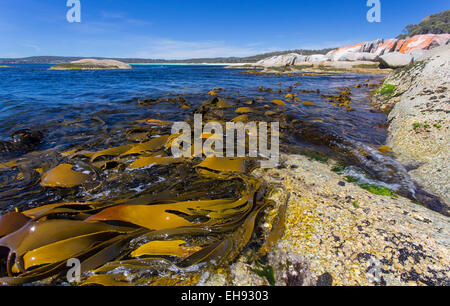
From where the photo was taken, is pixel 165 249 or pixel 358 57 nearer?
pixel 165 249

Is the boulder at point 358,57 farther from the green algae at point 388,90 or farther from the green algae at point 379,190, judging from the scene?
the green algae at point 379,190

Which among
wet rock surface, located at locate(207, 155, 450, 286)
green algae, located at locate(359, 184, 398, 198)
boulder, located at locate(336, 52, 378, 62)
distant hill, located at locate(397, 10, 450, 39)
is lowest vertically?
wet rock surface, located at locate(207, 155, 450, 286)

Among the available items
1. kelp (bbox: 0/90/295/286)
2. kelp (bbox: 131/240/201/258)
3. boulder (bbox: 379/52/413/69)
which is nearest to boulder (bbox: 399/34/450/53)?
boulder (bbox: 379/52/413/69)

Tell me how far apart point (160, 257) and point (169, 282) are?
0.81 ft

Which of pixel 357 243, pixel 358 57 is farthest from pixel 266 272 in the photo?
pixel 358 57

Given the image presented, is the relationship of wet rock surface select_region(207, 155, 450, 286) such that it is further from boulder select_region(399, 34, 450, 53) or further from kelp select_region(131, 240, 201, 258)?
boulder select_region(399, 34, 450, 53)

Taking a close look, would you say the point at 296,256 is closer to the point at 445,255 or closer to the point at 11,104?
the point at 445,255

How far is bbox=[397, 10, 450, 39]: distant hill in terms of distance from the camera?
48416 millimetres

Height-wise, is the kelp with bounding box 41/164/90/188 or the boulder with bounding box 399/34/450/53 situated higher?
the boulder with bounding box 399/34/450/53

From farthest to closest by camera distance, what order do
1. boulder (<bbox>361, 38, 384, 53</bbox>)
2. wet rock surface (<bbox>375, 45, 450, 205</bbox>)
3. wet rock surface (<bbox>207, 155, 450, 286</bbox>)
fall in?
Result: boulder (<bbox>361, 38, 384, 53</bbox>), wet rock surface (<bbox>375, 45, 450, 205</bbox>), wet rock surface (<bbox>207, 155, 450, 286</bbox>)

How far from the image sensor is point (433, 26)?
51.8m

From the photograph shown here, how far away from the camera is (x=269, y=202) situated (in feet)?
7.43

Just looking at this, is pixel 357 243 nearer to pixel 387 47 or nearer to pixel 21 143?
pixel 21 143

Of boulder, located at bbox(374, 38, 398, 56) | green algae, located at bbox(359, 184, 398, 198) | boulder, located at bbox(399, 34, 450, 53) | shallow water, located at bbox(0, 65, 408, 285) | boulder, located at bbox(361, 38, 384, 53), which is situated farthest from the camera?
boulder, located at bbox(361, 38, 384, 53)
